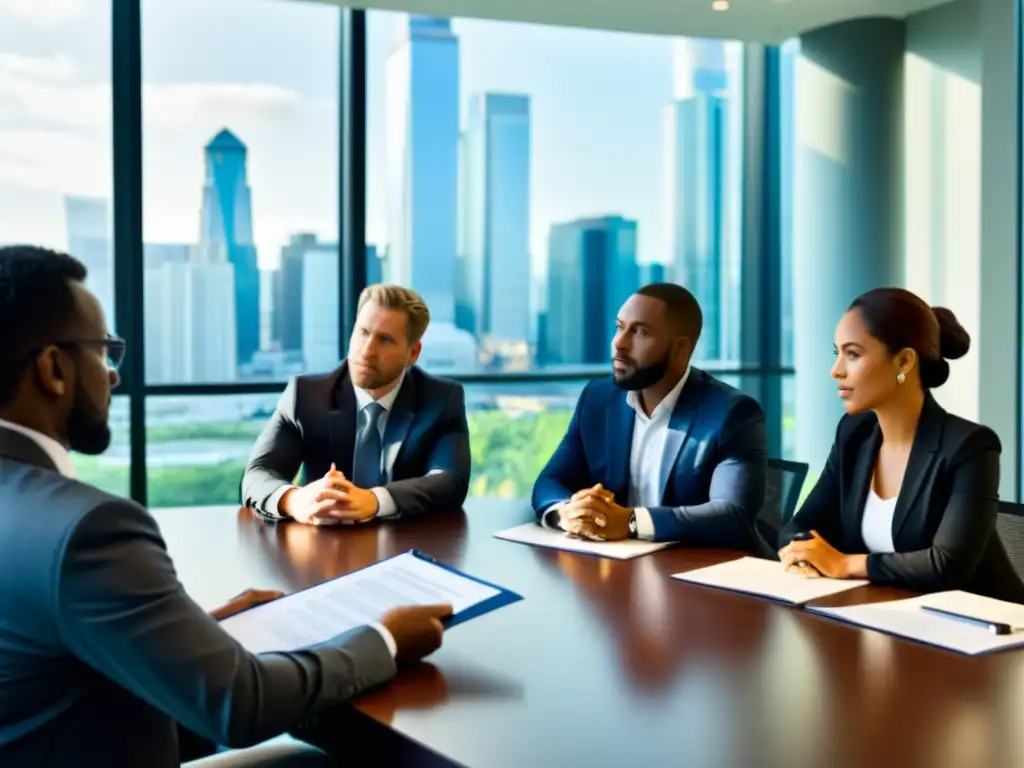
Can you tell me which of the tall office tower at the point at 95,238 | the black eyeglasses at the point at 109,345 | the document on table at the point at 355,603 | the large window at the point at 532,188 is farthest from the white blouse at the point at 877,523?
the tall office tower at the point at 95,238

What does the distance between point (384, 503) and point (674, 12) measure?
152 inches

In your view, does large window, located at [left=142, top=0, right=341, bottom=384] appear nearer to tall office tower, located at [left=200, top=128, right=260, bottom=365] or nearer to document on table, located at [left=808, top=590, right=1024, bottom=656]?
tall office tower, located at [left=200, top=128, right=260, bottom=365]

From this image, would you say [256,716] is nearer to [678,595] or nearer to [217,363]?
[678,595]

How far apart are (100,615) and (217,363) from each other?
4580mm

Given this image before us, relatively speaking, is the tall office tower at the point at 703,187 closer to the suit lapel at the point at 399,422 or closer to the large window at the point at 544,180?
the large window at the point at 544,180

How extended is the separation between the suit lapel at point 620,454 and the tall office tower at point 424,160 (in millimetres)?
2973

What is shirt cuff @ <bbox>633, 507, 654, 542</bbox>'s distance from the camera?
284 cm

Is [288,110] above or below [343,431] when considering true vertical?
above

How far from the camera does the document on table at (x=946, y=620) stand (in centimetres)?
194

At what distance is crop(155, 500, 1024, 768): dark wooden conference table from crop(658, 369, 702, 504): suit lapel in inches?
25.0

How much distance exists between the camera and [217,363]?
5.82 m

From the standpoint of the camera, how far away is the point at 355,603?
6.61 ft

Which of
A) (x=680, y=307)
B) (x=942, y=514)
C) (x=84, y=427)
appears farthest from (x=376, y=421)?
(x=84, y=427)

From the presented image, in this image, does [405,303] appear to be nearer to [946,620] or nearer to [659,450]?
[659,450]
